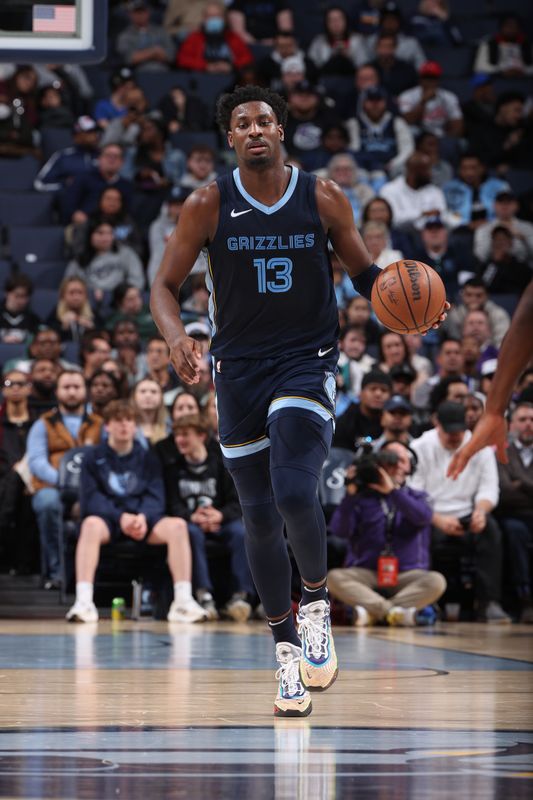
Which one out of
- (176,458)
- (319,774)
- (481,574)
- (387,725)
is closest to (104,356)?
(176,458)

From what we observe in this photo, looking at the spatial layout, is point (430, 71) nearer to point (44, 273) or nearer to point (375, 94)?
point (375, 94)

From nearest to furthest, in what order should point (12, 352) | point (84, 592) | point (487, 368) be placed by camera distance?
point (84, 592), point (487, 368), point (12, 352)

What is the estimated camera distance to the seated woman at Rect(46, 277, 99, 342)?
12.7m

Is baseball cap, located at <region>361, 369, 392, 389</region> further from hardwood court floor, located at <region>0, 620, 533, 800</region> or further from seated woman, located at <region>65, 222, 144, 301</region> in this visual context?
hardwood court floor, located at <region>0, 620, 533, 800</region>

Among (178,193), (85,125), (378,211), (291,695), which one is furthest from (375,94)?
(291,695)

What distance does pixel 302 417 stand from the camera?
4.61m

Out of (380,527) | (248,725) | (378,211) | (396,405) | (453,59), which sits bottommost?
(248,725)

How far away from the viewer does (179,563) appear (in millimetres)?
9727

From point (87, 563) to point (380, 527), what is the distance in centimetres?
202

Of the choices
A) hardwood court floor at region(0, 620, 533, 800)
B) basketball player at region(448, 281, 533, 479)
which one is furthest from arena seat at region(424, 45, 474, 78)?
basketball player at region(448, 281, 533, 479)

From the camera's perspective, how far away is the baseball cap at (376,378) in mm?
10891

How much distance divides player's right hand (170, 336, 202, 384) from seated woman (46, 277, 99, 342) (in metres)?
8.21

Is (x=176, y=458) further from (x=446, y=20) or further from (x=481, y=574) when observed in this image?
(x=446, y=20)

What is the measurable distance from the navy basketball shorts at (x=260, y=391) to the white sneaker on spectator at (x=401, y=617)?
5.05 meters
